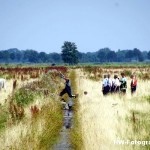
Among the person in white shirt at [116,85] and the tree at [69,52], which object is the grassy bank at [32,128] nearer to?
the person in white shirt at [116,85]

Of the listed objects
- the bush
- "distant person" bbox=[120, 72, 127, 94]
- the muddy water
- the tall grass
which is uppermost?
"distant person" bbox=[120, 72, 127, 94]

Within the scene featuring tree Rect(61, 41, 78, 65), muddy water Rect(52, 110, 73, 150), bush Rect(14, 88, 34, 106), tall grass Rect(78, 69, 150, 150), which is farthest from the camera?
tree Rect(61, 41, 78, 65)

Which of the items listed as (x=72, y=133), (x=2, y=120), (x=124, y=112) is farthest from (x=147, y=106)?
(x=2, y=120)

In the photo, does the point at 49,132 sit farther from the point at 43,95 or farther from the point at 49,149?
the point at 43,95

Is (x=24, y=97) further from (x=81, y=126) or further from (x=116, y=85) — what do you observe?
(x=81, y=126)

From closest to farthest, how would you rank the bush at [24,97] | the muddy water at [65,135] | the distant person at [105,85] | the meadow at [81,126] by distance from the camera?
the meadow at [81,126]
the muddy water at [65,135]
the bush at [24,97]
the distant person at [105,85]

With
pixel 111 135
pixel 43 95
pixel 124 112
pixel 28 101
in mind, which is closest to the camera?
pixel 111 135

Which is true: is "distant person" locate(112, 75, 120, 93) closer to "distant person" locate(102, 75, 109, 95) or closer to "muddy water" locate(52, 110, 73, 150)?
"distant person" locate(102, 75, 109, 95)

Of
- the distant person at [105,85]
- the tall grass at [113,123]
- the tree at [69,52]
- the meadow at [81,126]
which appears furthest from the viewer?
the tree at [69,52]

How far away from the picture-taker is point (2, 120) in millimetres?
13609

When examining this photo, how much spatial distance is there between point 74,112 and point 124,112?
2.48 m

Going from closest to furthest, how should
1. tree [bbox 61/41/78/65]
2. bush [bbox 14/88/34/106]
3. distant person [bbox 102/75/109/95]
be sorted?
bush [bbox 14/88/34/106]
distant person [bbox 102/75/109/95]
tree [bbox 61/41/78/65]

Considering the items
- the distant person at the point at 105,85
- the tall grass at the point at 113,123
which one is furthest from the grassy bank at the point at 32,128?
the distant person at the point at 105,85

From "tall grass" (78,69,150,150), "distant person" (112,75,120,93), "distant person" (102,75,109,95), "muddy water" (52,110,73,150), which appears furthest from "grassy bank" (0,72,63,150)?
"distant person" (112,75,120,93)
